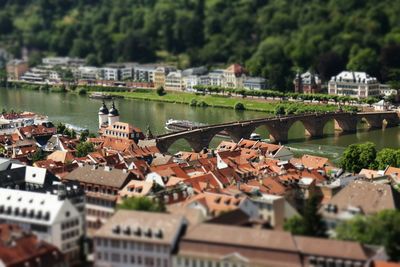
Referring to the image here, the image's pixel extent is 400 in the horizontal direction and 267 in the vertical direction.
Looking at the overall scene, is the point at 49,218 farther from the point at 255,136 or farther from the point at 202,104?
the point at 202,104

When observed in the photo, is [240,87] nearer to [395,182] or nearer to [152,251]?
[395,182]

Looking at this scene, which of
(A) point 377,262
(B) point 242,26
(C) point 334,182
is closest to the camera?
(A) point 377,262

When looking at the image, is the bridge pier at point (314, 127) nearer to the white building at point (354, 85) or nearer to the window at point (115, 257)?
the white building at point (354, 85)

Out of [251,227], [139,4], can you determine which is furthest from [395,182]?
[139,4]

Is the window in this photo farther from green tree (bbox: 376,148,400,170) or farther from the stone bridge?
the stone bridge

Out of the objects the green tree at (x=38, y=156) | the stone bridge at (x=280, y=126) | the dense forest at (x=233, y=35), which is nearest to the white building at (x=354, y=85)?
the dense forest at (x=233, y=35)

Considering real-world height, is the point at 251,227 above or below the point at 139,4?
below


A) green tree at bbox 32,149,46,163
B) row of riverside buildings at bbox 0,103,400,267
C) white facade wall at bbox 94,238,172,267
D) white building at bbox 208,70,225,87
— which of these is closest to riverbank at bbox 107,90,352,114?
white building at bbox 208,70,225,87
